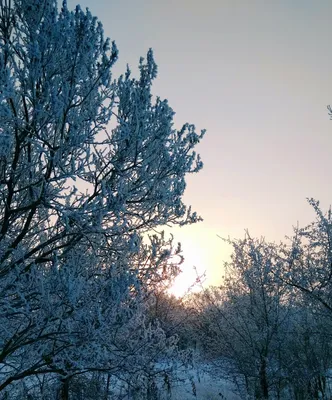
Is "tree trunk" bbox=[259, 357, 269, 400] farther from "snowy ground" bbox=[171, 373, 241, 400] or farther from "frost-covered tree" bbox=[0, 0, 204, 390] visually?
"snowy ground" bbox=[171, 373, 241, 400]

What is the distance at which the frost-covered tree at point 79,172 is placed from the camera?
3.37 meters

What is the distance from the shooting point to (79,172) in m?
3.54

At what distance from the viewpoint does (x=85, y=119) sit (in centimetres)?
376

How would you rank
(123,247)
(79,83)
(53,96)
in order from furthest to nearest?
(123,247) → (79,83) → (53,96)

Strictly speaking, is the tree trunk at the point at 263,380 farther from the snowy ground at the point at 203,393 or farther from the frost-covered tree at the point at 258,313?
the snowy ground at the point at 203,393

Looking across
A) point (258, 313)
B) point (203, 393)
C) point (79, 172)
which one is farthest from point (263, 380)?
point (203, 393)

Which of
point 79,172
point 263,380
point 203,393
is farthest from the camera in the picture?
point 203,393

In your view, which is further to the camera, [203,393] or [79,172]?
[203,393]

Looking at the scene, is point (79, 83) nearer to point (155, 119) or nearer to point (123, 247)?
point (155, 119)

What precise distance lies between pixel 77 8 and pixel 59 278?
3003mm

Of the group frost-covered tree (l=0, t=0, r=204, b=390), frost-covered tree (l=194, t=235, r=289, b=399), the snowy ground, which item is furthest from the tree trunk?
the snowy ground

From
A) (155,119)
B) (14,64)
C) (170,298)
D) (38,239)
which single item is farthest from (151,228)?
(170,298)

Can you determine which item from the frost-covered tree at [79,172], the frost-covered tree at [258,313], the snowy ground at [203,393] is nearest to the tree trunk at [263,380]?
the frost-covered tree at [258,313]

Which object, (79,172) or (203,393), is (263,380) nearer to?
(79,172)
